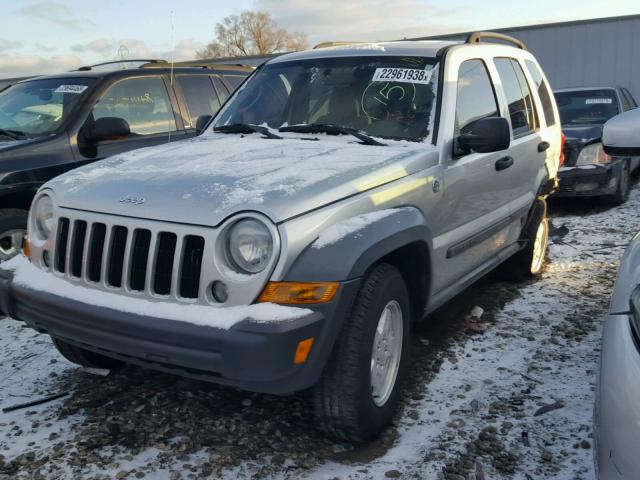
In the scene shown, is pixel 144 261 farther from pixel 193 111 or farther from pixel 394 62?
pixel 193 111

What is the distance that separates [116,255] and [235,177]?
0.61 metres

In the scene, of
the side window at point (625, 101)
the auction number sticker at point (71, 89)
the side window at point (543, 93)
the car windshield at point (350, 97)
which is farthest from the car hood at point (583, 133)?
the auction number sticker at point (71, 89)

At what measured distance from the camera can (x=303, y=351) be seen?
2.32 meters

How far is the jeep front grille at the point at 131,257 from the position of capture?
2436mm

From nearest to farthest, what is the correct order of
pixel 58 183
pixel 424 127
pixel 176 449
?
pixel 176 449 < pixel 58 183 < pixel 424 127

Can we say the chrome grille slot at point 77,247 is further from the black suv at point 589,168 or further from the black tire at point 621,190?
the black tire at point 621,190

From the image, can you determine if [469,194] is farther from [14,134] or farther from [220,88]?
[14,134]

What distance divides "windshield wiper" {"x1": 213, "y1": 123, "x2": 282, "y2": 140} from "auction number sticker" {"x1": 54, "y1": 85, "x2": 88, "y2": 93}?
5.75ft

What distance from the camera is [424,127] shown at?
135 inches

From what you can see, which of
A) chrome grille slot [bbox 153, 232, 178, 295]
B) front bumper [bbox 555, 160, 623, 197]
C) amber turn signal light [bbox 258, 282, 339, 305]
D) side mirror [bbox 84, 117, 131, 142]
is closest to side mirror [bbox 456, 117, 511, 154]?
amber turn signal light [bbox 258, 282, 339, 305]

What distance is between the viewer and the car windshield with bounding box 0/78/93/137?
495cm

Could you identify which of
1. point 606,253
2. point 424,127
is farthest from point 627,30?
point 424,127

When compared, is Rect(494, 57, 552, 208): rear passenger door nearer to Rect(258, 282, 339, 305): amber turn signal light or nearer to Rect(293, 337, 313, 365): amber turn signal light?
Rect(258, 282, 339, 305): amber turn signal light

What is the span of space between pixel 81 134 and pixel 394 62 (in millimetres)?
2648
